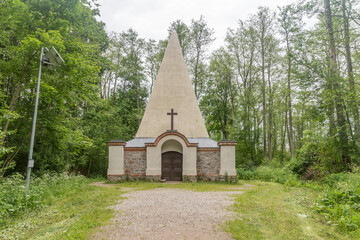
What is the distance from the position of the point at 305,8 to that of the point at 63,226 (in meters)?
13.1

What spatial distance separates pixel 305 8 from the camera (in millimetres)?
11016

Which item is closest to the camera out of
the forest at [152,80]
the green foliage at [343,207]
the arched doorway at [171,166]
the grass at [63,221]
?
the grass at [63,221]

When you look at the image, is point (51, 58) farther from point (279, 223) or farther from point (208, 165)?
point (208, 165)

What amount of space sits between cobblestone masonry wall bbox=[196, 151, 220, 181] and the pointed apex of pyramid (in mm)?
1692

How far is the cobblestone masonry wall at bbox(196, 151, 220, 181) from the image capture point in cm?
1330

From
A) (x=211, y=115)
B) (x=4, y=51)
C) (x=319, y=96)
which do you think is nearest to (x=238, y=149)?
(x=211, y=115)

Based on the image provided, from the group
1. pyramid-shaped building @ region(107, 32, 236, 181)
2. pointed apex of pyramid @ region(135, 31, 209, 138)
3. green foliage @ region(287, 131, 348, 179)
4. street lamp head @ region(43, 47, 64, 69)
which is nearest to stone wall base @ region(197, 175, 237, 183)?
pyramid-shaped building @ region(107, 32, 236, 181)

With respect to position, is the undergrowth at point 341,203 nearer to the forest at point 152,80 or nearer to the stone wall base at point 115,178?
the forest at point 152,80

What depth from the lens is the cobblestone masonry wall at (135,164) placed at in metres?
13.3

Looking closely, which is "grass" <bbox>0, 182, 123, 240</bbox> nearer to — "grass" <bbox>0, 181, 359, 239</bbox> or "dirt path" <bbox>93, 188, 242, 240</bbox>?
"grass" <bbox>0, 181, 359, 239</bbox>

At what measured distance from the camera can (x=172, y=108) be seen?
49.9 ft

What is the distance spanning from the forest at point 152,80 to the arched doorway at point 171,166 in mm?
4701

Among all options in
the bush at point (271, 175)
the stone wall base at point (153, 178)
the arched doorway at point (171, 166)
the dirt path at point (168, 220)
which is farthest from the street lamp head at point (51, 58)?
the bush at point (271, 175)

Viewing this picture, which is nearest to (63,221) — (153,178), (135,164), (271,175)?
(153,178)
